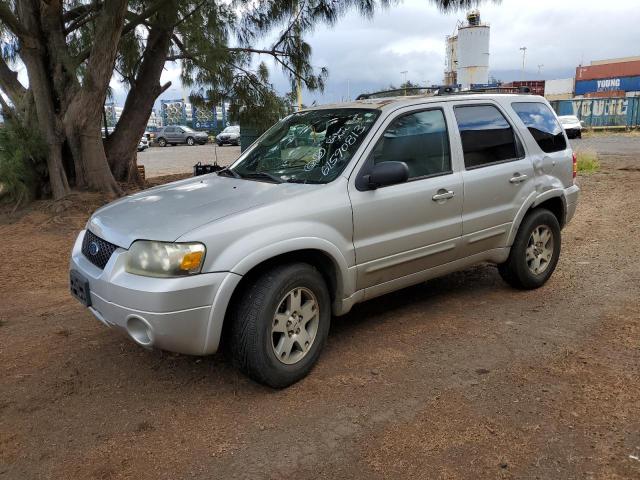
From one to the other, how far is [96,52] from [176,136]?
34797 millimetres

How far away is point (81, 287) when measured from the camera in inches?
141

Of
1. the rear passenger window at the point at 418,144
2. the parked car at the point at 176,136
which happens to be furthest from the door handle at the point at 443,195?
the parked car at the point at 176,136

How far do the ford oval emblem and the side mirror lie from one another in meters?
1.85

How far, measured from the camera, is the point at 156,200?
3865mm

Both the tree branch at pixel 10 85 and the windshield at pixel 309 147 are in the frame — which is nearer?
the windshield at pixel 309 147

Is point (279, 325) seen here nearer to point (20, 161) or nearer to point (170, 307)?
point (170, 307)

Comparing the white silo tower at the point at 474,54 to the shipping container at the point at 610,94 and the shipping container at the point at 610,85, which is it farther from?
the shipping container at the point at 610,85

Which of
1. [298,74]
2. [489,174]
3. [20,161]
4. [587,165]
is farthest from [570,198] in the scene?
[587,165]

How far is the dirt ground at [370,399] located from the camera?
2801mm

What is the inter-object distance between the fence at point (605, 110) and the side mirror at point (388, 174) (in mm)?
40273

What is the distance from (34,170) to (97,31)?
279 centimetres

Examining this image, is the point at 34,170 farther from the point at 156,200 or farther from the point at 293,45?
the point at 156,200

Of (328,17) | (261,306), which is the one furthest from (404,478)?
(328,17)

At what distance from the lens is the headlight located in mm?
3094
